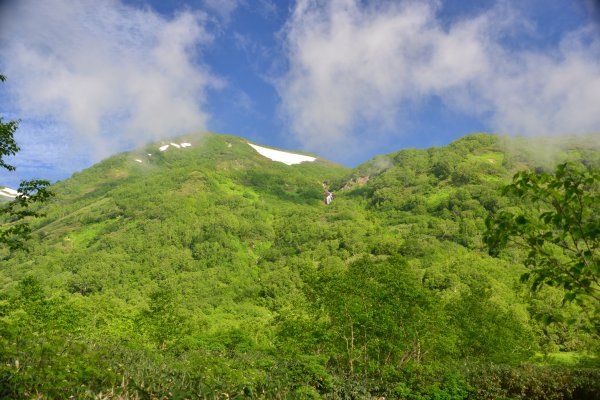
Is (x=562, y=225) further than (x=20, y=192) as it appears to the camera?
No

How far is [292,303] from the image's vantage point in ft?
113

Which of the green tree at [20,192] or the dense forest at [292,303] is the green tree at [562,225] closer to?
the dense forest at [292,303]

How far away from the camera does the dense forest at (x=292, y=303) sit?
11438 millimetres

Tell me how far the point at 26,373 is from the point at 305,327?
22923 mm

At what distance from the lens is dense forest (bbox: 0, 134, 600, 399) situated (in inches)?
450

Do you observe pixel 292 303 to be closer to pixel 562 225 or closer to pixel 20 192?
pixel 20 192

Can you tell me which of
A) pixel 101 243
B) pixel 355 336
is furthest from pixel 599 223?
pixel 101 243

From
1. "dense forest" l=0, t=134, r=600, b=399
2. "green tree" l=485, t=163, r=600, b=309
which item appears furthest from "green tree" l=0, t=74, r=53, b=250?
"green tree" l=485, t=163, r=600, b=309

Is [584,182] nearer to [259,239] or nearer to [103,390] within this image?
[103,390]

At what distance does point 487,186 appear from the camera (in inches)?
6718

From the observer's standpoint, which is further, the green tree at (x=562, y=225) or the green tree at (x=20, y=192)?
the green tree at (x=20, y=192)

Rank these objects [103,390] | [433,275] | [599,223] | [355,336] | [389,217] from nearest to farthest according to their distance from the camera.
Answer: [599,223] < [103,390] < [355,336] < [433,275] < [389,217]

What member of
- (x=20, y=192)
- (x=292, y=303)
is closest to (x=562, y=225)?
(x=20, y=192)

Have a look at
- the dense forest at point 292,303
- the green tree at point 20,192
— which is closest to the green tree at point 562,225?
the dense forest at point 292,303
